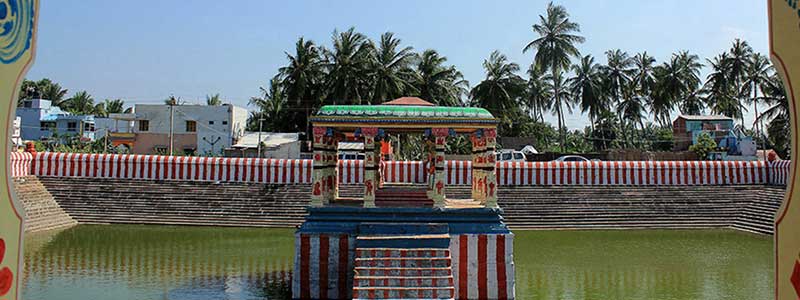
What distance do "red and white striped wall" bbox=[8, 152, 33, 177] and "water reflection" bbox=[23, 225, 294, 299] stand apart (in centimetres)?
312

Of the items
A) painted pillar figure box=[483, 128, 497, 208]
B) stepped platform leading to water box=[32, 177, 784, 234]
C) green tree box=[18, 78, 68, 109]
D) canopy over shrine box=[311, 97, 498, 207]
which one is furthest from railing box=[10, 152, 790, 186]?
green tree box=[18, 78, 68, 109]

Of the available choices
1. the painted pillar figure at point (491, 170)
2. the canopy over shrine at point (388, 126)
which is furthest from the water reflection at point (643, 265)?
the canopy over shrine at point (388, 126)

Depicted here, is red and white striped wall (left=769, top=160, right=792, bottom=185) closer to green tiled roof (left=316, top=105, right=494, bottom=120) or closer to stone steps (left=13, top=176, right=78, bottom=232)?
green tiled roof (left=316, top=105, right=494, bottom=120)

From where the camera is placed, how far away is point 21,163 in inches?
660

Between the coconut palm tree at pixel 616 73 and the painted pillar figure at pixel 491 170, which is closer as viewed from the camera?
the painted pillar figure at pixel 491 170

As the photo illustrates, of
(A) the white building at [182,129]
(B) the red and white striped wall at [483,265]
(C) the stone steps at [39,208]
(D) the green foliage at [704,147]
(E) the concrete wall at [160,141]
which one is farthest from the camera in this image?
(E) the concrete wall at [160,141]

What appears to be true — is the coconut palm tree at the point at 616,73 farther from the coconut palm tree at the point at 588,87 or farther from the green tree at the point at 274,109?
the green tree at the point at 274,109

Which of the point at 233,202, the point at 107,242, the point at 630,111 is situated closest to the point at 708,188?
the point at 233,202

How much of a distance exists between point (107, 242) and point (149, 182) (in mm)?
4895

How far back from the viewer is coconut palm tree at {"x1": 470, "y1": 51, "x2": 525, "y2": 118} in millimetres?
34844

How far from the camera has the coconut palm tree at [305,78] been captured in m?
32.1

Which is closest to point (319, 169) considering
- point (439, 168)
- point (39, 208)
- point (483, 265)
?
point (439, 168)

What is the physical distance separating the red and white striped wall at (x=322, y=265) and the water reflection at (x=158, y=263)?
480 millimetres

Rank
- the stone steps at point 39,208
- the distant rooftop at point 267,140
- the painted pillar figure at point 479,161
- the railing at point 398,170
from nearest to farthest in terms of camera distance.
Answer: the painted pillar figure at point 479,161 < the stone steps at point 39,208 < the railing at point 398,170 < the distant rooftop at point 267,140
